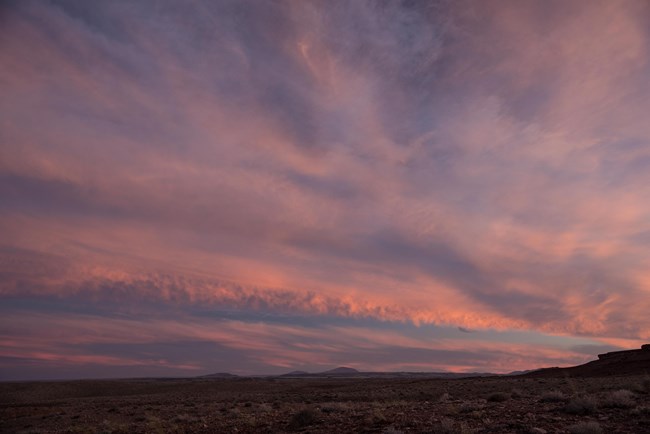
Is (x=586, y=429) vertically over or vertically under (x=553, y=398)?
under

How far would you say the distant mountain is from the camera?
50569 millimetres

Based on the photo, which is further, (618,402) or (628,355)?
(628,355)

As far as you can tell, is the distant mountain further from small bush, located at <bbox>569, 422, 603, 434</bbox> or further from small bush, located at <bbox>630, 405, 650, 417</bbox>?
small bush, located at <bbox>569, 422, 603, 434</bbox>

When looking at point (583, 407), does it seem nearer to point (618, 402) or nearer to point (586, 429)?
point (618, 402)

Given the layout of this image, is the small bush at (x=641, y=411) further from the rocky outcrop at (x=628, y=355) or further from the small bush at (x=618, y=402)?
the rocky outcrop at (x=628, y=355)

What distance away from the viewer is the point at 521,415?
14242mm

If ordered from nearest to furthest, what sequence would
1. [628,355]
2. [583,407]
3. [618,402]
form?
[583,407]
[618,402]
[628,355]

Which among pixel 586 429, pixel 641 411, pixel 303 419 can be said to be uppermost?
pixel 641 411

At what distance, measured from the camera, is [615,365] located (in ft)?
183

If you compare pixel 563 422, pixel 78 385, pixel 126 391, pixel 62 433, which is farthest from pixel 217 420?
pixel 78 385

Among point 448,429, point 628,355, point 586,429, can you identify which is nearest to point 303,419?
point 448,429

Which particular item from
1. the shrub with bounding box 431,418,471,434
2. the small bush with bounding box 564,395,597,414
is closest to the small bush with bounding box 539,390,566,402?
the small bush with bounding box 564,395,597,414

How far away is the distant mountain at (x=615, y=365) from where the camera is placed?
5057 centimetres

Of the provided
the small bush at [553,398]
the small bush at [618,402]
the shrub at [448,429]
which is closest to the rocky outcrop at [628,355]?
the small bush at [553,398]
